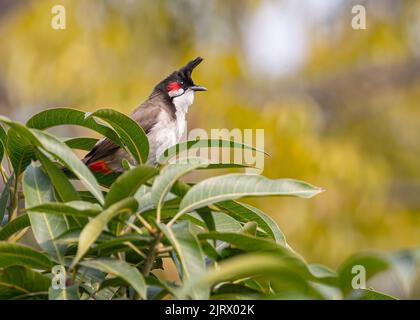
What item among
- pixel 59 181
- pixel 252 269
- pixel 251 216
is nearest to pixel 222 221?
pixel 251 216

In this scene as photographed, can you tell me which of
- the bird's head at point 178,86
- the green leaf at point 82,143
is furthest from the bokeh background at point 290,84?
the green leaf at point 82,143

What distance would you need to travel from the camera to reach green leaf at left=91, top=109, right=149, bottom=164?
5.06 feet

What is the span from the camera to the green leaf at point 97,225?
3.72ft

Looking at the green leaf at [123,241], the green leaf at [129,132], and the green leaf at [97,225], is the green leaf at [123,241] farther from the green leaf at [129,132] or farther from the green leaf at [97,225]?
the green leaf at [129,132]

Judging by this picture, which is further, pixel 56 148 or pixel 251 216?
pixel 251 216

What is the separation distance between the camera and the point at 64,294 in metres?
1.21

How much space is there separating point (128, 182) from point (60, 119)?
0.40 m

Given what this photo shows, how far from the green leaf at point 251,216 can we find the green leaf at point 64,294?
0.40m

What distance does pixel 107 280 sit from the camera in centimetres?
129

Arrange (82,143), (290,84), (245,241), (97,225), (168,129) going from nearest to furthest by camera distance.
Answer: (97,225), (245,241), (82,143), (168,129), (290,84)

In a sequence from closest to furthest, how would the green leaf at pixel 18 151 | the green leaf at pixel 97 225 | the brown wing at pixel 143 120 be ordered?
the green leaf at pixel 97 225 → the green leaf at pixel 18 151 → the brown wing at pixel 143 120

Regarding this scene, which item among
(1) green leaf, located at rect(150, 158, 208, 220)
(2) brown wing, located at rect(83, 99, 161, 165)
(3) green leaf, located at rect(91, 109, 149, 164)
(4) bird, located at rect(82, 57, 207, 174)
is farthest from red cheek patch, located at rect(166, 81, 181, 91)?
(1) green leaf, located at rect(150, 158, 208, 220)

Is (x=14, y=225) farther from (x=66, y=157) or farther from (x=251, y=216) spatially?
(x=251, y=216)
